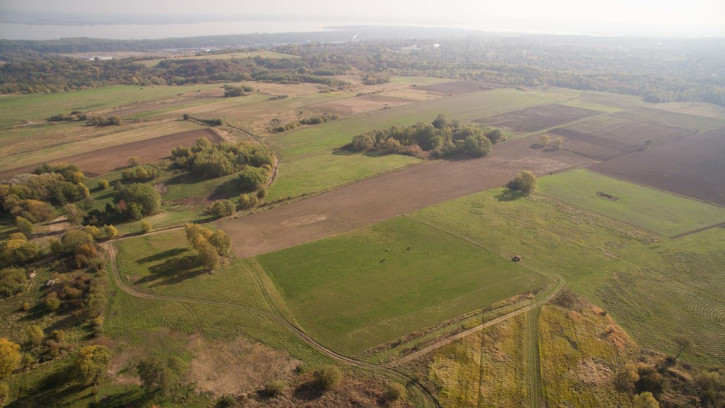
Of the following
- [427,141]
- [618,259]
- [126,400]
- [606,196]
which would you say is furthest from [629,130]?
[126,400]

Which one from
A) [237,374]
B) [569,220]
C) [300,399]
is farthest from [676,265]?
[237,374]

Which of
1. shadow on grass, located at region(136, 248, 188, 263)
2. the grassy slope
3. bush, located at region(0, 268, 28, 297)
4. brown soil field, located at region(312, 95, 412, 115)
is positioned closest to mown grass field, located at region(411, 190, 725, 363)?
the grassy slope

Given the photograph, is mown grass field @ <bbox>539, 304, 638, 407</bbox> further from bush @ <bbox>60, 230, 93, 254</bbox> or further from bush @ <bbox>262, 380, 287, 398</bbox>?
bush @ <bbox>60, 230, 93, 254</bbox>

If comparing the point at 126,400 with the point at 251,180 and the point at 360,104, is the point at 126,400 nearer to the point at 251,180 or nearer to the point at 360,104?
the point at 251,180

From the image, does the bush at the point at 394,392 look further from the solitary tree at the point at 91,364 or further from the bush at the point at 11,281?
the bush at the point at 11,281

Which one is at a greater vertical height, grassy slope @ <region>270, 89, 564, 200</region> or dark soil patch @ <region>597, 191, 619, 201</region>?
grassy slope @ <region>270, 89, 564, 200</region>

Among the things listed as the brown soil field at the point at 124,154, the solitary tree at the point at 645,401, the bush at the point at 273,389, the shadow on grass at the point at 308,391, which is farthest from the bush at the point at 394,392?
the brown soil field at the point at 124,154

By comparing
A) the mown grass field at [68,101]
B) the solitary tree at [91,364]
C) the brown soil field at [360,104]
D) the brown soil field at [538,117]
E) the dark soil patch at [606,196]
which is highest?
the mown grass field at [68,101]
